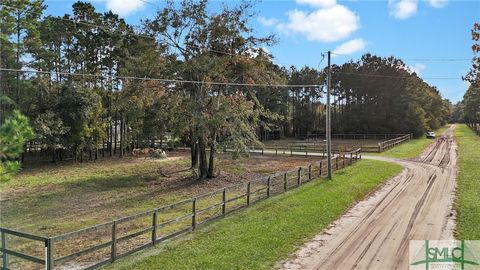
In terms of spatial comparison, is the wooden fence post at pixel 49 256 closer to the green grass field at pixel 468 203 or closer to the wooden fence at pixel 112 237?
the wooden fence at pixel 112 237

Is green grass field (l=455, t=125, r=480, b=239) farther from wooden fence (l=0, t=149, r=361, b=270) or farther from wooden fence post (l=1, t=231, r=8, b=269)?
wooden fence post (l=1, t=231, r=8, b=269)

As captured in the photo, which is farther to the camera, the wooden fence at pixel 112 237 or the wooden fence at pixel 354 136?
the wooden fence at pixel 354 136

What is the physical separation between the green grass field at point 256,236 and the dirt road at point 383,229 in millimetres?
457

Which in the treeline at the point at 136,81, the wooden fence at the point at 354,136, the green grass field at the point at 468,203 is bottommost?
the green grass field at the point at 468,203

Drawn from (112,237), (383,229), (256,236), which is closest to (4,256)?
(112,237)

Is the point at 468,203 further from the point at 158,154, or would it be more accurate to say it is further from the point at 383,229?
the point at 158,154

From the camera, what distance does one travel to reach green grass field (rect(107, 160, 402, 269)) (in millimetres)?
8258

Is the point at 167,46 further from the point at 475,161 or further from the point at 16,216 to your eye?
the point at 475,161

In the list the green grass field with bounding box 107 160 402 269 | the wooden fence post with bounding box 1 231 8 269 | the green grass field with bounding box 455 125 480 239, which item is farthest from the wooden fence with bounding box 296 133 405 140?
the wooden fence post with bounding box 1 231 8 269

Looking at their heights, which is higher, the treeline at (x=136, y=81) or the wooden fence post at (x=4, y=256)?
the treeline at (x=136, y=81)

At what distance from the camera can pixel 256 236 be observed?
33.0ft

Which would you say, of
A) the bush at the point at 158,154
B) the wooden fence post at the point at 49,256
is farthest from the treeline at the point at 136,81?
the wooden fence post at the point at 49,256

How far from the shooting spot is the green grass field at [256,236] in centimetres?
826

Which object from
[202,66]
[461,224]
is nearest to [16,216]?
[202,66]
